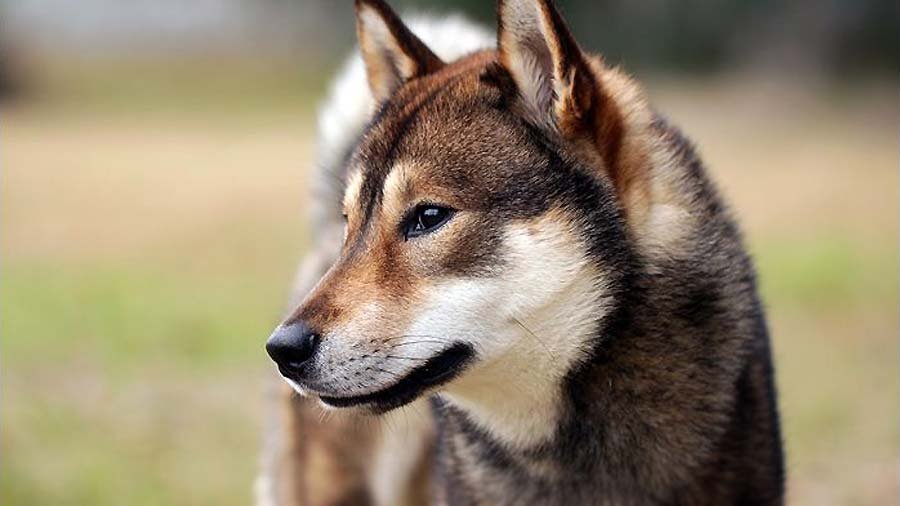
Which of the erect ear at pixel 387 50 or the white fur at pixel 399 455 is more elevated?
the erect ear at pixel 387 50

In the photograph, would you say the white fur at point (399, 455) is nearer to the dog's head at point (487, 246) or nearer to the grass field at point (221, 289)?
the dog's head at point (487, 246)

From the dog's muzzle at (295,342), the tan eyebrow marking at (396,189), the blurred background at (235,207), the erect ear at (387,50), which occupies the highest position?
the erect ear at (387,50)

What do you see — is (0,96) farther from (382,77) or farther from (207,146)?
(382,77)

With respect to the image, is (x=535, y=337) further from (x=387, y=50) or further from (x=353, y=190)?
(x=387, y=50)

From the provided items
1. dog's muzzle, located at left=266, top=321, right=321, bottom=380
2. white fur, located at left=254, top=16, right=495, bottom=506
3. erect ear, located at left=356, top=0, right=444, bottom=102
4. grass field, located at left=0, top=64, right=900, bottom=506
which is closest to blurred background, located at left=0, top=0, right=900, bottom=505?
grass field, located at left=0, top=64, right=900, bottom=506

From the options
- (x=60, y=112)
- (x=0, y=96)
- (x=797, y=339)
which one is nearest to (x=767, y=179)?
(x=797, y=339)

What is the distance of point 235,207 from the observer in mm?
13648

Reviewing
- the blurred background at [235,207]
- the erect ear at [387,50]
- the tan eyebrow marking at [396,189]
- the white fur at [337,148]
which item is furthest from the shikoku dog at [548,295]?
the blurred background at [235,207]

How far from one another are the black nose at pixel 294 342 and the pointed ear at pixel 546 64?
75 centimetres

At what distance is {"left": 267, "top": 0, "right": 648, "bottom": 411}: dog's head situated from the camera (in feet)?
9.58

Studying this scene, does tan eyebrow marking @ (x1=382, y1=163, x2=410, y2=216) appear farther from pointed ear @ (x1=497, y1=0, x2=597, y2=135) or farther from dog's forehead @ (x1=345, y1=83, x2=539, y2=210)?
pointed ear @ (x1=497, y1=0, x2=597, y2=135)

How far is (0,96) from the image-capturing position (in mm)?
25609

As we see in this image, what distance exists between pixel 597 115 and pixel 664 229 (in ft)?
1.02

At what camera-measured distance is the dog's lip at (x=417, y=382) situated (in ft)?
9.73
